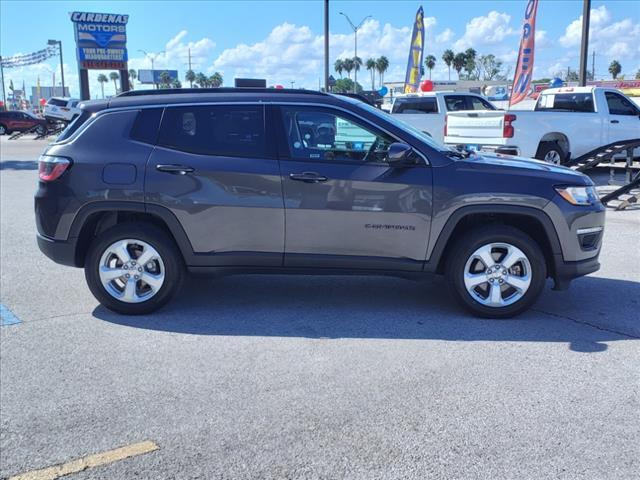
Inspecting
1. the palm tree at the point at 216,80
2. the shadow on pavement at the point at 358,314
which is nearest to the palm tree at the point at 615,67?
the palm tree at the point at 216,80

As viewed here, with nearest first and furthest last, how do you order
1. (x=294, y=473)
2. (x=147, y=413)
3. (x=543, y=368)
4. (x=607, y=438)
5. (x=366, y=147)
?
1. (x=294, y=473)
2. (x=607, y=438)
3. (x=147, y=413)
4. (x=543, y=368)
5. (x=366, y=147)

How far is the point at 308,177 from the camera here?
16.3ft

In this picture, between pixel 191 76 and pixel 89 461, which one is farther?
pixel 191 76

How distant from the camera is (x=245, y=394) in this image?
3850 mm

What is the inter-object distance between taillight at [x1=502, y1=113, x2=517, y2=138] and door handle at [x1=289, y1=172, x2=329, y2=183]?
8702 millimetres

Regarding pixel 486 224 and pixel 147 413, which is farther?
pixel 486 224

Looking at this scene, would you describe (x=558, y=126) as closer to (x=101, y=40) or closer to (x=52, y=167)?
(x=52, y=167)

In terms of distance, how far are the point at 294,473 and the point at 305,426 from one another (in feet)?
1.48

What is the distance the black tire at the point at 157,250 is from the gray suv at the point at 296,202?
0.01m

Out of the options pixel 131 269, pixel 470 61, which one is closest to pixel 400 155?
pixel 131 269

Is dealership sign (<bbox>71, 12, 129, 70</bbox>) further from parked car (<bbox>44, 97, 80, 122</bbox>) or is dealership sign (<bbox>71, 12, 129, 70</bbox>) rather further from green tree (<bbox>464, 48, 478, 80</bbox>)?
green tree (<bbox>464, 48, 478, 80</bbox>)

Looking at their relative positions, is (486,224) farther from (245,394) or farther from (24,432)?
(24,432)

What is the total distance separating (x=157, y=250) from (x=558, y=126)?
432 inches

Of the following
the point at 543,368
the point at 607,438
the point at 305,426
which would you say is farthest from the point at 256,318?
the point at 607,438
